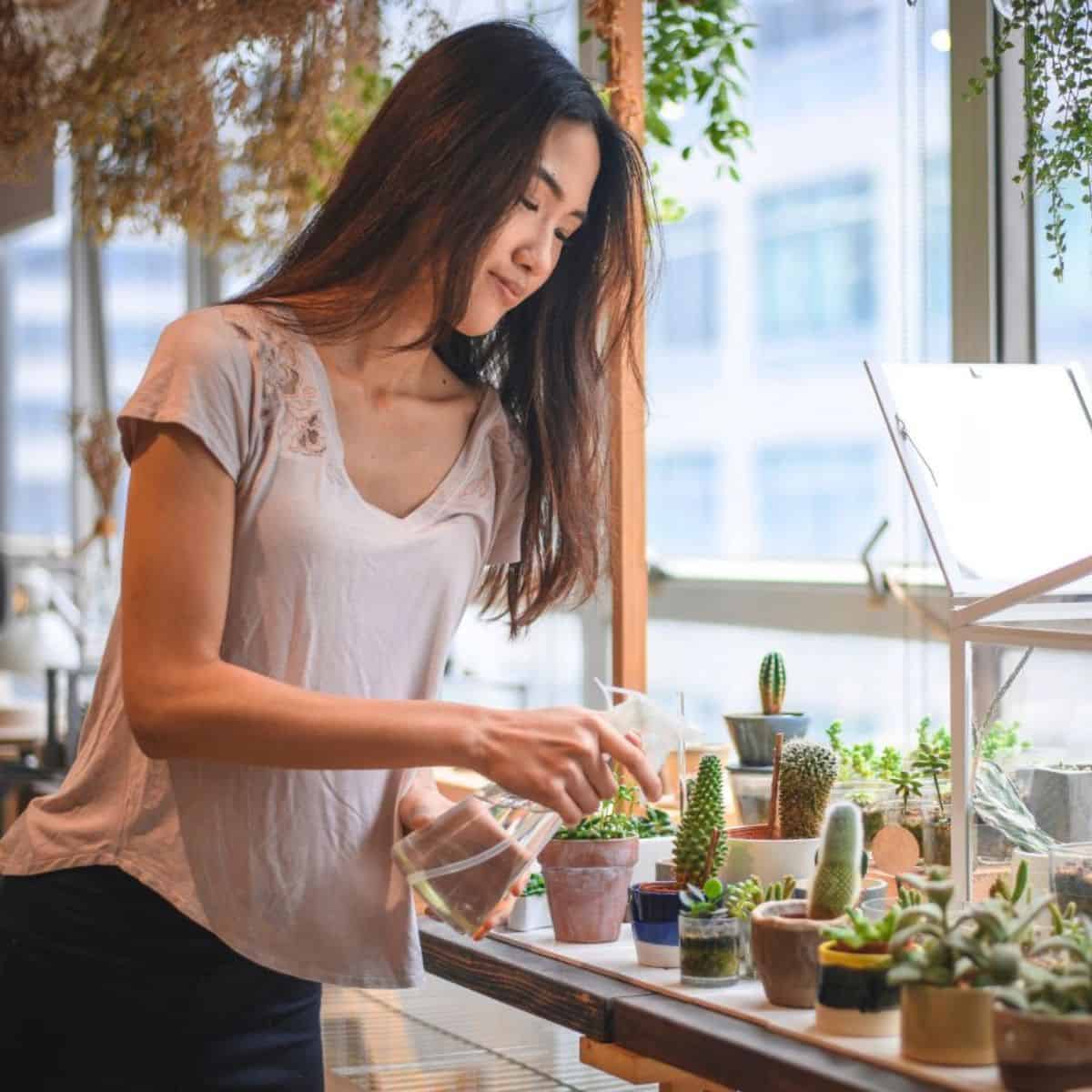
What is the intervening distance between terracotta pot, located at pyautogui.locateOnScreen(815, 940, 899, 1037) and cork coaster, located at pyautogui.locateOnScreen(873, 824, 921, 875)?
48 cm

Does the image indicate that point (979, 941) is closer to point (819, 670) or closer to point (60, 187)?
point (819, 670)

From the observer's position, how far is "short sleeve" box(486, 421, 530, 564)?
4.84ft

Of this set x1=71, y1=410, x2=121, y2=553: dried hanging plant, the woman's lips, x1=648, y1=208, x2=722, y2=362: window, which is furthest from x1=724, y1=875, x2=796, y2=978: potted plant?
x1=71, y1=410, x2=121, y2=553: dried hanging plant

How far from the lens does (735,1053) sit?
4.27ft

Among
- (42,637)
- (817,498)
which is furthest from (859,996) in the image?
(42,637)

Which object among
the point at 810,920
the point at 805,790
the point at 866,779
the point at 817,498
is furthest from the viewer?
the point at 817,498

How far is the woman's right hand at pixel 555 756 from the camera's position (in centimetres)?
110

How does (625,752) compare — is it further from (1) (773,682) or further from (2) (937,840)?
(1) (773,682)

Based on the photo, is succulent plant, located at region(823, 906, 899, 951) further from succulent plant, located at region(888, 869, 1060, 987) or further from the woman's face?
the woman's face

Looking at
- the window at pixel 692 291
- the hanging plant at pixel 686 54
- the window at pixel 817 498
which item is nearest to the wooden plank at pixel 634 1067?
the hanging plant at pixel 686 54

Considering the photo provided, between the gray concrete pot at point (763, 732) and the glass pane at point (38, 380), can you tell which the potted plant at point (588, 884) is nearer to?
the gray concrete pot at point (763, 732)

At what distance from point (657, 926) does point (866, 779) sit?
467mm

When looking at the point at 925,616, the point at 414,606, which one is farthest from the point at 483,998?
the point at 925,616

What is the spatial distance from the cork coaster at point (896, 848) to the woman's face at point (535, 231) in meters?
0.76
